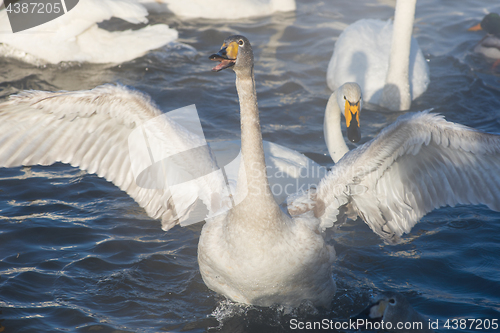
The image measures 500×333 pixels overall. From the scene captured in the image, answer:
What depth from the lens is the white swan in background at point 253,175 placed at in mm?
4309

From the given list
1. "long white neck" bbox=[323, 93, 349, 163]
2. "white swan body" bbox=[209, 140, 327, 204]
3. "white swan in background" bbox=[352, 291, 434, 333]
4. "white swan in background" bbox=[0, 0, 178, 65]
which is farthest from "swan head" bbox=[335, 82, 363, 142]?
"white swan in background" bbox=[0, 0, 178, 65]

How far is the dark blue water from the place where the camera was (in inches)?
200

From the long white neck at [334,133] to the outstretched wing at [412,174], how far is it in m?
1.74

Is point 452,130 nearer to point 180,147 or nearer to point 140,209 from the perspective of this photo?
point 180,147

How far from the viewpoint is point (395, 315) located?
4449 mm

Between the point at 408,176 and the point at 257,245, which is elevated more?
the point at 408,176

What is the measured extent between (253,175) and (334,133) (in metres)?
2.89

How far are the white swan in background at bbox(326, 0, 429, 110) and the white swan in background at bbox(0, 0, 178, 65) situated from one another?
11.1 feet

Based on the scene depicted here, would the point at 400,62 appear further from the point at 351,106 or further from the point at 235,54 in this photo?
the point at 235,54

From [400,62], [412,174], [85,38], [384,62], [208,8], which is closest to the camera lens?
[412,174]

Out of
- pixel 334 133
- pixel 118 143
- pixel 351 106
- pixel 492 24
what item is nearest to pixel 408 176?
pixel 351 106

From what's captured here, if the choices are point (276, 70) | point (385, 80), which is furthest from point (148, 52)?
point (385, 80)

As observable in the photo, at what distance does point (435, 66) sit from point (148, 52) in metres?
5.92

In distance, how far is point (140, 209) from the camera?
22.4 ft
